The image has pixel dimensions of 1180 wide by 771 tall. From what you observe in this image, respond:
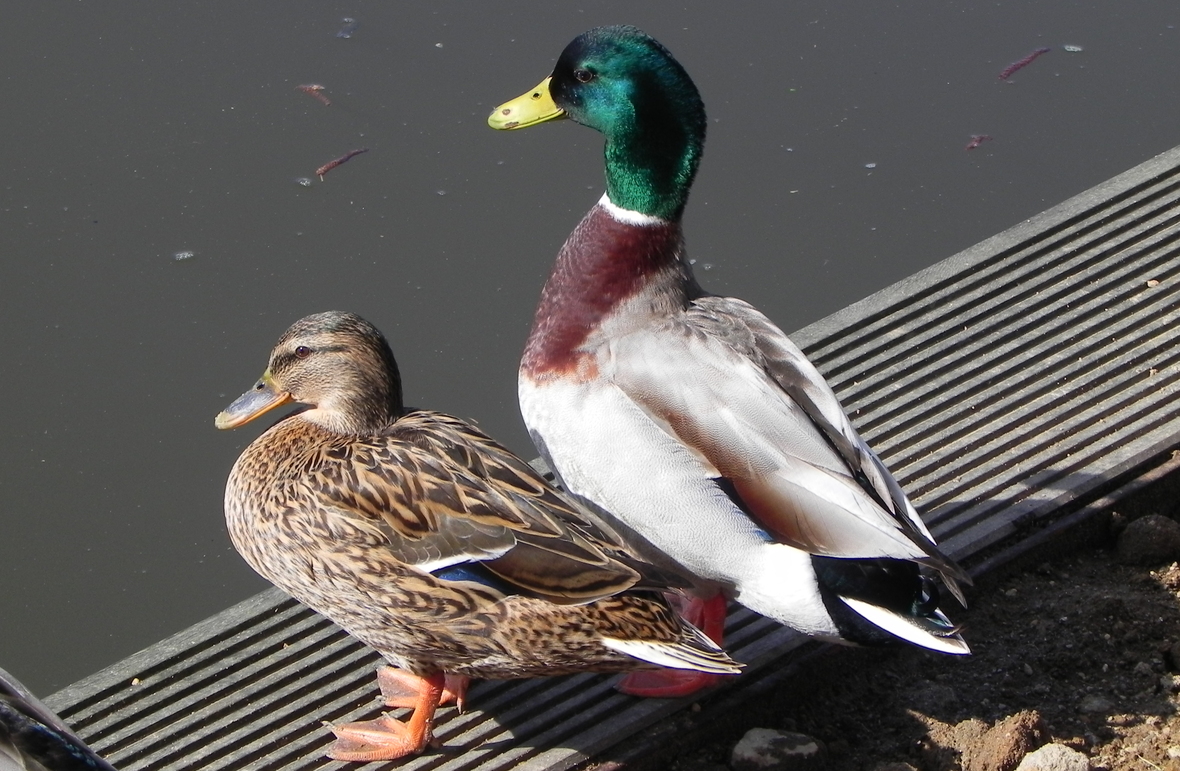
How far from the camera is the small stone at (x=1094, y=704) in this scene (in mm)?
3119

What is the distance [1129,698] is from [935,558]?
2.38 ft

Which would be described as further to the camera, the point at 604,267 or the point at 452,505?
the point at 604,267

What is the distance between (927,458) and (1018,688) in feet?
2.26

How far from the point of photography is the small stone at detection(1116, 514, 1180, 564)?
3.43 metres

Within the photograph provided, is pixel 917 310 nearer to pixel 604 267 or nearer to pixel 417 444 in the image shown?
pixel 604 267

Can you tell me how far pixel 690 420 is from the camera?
298 cm

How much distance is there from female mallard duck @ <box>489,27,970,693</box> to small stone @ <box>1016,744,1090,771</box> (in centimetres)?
27

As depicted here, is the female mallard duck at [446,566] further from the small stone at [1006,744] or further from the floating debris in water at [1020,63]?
the floating debris in water at [1020,63]

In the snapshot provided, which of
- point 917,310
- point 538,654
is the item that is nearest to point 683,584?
point 538,654

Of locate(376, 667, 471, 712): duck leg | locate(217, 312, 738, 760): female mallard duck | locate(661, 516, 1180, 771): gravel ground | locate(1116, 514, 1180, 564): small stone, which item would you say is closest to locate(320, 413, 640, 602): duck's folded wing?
locate(217, 312, 738, 760): female mallard duck

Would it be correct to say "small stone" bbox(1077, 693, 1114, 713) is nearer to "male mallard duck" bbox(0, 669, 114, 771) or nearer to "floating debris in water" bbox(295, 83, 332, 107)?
"male mallard duck" bbox(0, 669, 114, 771)

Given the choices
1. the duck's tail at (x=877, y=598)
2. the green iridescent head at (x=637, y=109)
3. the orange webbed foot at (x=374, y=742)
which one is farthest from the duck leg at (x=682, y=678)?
the green iridescent head at (x=637, y=109)

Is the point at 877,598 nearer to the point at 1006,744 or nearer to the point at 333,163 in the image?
the point at 1006,744

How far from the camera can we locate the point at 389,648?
2.96 metres
